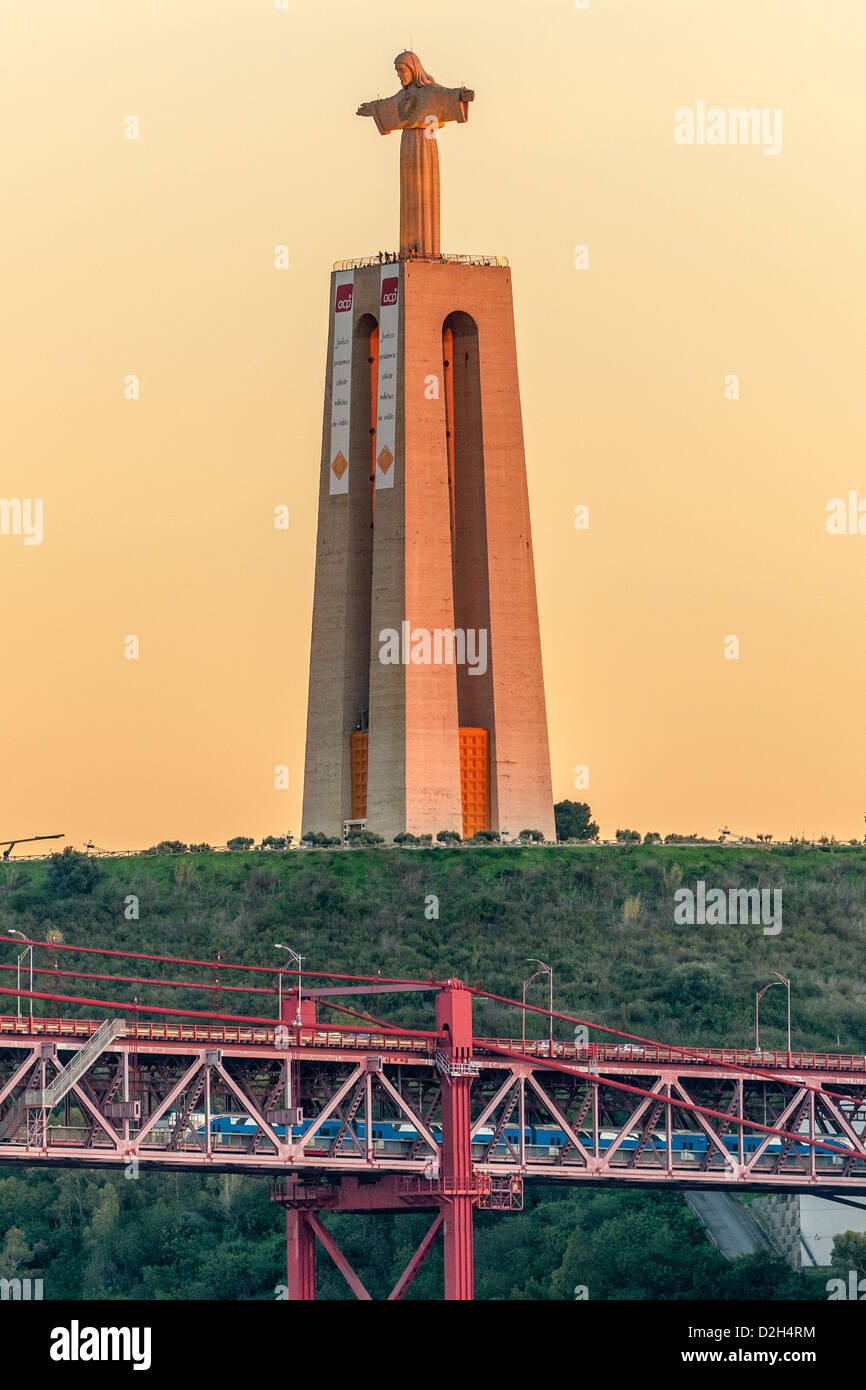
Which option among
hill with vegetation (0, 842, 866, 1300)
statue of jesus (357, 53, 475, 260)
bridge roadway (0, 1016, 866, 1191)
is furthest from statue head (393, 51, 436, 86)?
bridge roadway (0, 1016, 866, 1191)

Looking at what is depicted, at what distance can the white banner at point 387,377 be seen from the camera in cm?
19512

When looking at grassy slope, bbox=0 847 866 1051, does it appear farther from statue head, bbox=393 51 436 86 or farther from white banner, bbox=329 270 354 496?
statue head, bbox=393 51 436 86

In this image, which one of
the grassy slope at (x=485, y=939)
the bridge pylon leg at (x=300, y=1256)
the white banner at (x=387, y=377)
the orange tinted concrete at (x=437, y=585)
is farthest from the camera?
the white banner at (x=387, y=377)

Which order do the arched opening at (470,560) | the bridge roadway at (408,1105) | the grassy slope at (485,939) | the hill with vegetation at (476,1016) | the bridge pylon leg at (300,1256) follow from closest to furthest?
the bridge roadway at (408,1105) → the bridge pylon leg at (300,1256) → the hill with vegetation at (476,1016) → the grassy slope at (485,939) → the arched opening at (470,560)

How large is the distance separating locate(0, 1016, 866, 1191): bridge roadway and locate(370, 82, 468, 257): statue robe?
206 feet

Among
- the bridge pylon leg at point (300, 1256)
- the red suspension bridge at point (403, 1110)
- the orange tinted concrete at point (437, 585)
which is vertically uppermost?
the orange tinted concrete at point (437, 585)

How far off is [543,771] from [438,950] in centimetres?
1253

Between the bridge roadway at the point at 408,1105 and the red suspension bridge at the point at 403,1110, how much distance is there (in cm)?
13

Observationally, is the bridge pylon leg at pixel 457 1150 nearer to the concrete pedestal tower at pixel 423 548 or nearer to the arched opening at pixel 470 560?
the concrete pedestal tower at pixel 423 548

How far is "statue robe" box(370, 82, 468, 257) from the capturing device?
19538 cm

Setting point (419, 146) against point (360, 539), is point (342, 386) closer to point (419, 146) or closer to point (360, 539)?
point (360, 539)

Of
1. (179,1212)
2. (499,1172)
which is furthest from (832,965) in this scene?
(499,1172)

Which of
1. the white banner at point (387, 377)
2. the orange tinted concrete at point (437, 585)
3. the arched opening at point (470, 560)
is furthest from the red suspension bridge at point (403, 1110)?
the white banner at point (387, 377)
